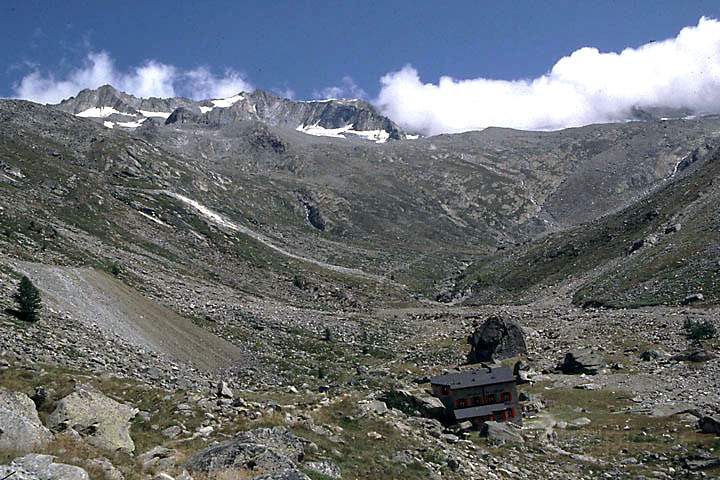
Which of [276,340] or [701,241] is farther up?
[701,241]

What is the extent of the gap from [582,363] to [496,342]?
1060 centimetres

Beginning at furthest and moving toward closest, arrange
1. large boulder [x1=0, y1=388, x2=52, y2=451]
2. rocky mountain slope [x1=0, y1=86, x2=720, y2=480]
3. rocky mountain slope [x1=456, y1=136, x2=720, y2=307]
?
rocky mountain slope [x1=456, y1=136, x2=720, y2=307] → rocky mountain slope [x1=0, y1=86, x2=720, y2=480] → large boulder [x1=0, y1=388, x2=52, y2=451]

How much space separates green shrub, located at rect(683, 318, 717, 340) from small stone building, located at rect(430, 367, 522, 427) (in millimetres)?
29001

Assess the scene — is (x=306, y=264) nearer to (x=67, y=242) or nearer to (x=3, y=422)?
(x=67, y=242)

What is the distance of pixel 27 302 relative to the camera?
37.9 metres

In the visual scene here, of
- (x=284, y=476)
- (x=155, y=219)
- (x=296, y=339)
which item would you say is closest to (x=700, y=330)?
(x=296, y=339)

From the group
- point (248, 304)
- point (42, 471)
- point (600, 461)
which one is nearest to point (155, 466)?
point (42, 471)

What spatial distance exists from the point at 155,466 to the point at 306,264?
124 meters

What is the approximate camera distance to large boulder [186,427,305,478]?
17.6 meters

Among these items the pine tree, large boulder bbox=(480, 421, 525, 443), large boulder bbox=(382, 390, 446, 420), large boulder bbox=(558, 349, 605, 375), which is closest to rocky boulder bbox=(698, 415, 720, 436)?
large boulder bbox=(480, 421, 525, 443)

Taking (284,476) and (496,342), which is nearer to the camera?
(284,476)

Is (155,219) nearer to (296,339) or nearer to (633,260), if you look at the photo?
(296,339)

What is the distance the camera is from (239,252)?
128 metres

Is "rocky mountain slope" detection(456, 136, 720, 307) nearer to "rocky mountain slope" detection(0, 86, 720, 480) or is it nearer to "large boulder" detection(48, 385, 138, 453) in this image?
"rocky mountain slope" detection(0, 86, 720, 480)
